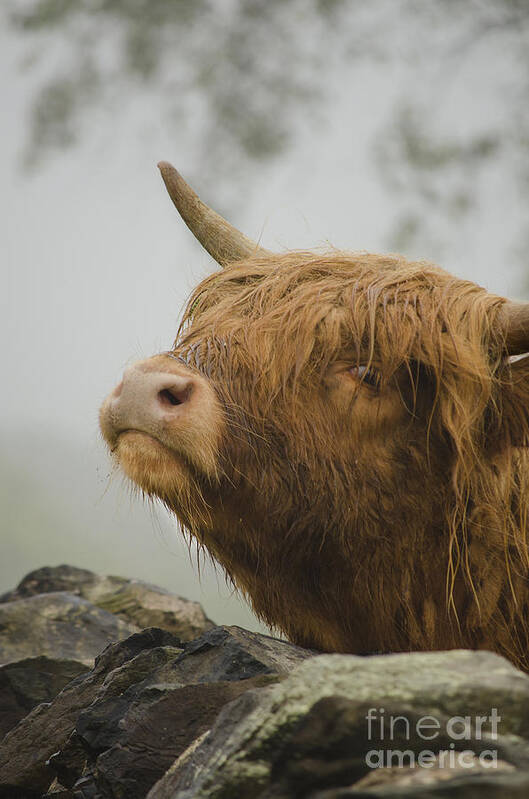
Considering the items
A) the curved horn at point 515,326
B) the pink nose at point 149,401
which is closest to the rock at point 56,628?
the pink nose at point 149,401

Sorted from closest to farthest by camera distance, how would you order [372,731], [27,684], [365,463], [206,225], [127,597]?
[372,731], [365,463], [27,684], [206,225], [127,597]

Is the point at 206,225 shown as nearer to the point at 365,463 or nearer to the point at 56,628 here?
the point at 365,463

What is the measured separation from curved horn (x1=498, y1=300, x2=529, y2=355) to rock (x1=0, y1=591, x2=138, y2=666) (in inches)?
93.3

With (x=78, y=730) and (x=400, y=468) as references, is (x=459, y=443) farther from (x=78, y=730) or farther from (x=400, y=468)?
(x=78, y=730)

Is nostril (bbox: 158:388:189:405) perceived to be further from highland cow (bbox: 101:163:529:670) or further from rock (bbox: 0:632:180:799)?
rock (bbox: 0:632:180:799)

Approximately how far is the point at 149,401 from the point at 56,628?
2.26 meters

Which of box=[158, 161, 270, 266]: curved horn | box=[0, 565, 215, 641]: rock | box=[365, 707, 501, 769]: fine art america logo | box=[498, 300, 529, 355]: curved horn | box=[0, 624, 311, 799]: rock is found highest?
box=[158, 161, 270, 266]: curved horn

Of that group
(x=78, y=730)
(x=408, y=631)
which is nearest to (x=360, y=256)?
(x=408, y=631)

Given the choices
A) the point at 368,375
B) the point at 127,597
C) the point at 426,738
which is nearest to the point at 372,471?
the point at 368,375

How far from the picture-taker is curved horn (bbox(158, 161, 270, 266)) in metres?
3.56

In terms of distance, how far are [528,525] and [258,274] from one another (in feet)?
3.90

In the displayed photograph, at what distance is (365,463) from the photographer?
8.42ft

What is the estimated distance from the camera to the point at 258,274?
9.99 feet

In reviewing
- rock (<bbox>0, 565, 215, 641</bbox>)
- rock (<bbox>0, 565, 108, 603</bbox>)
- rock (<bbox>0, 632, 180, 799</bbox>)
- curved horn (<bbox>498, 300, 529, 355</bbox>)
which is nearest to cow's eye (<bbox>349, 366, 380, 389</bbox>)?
curved horn (<bbox>498, 300, 529, 355</bbox>)
